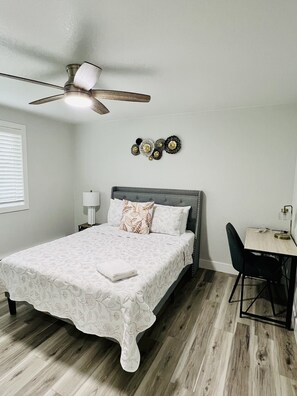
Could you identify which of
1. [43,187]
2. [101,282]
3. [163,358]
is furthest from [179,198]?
[43,187]

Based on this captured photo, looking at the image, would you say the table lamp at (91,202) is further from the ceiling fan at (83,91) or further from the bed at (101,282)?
the ceiling fan at (83,91)

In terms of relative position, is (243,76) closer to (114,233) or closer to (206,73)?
(206,73)

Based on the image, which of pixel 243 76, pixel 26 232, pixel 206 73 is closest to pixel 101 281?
pixel 206 73

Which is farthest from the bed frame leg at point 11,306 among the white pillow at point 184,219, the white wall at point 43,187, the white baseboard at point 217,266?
the white baseboard at point 217,266

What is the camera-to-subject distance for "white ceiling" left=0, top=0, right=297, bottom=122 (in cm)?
125

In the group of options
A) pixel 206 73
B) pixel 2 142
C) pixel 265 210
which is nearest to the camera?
pixel 206 73

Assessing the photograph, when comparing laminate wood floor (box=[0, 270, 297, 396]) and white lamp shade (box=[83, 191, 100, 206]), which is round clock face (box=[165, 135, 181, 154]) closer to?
white lamp shade (box=[83, 191, 100, 206])

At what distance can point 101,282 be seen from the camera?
1716 mm

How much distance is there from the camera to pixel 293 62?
1.80 metres

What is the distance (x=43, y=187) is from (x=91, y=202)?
0.90 metres

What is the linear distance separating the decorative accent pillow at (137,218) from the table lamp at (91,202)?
1.03 meters

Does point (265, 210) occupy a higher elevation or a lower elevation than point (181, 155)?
lower

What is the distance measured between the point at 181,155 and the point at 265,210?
1458 millimetres

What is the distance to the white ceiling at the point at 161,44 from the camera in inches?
49.3
